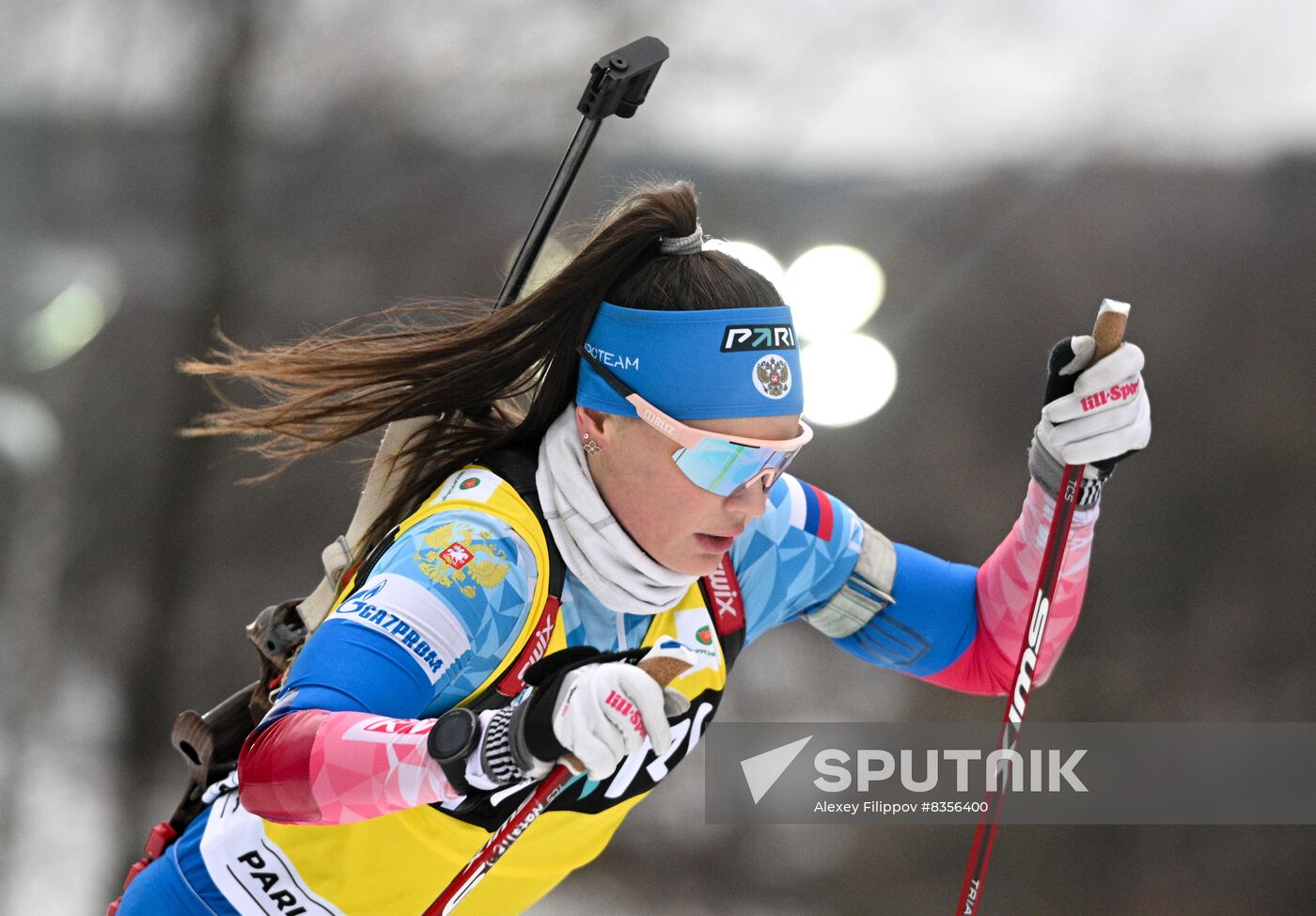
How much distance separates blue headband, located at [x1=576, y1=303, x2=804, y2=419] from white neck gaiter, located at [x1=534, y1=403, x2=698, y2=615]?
0.09 meters

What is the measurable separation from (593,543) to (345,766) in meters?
0.41

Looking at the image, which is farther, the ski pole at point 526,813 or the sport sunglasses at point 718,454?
the sport sunglasses at point 718,454

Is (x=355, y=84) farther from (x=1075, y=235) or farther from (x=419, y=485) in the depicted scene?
(x=419, y=485)

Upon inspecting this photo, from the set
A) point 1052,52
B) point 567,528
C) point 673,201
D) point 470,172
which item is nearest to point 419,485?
point 567,528

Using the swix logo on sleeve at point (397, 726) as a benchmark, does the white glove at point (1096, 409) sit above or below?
above

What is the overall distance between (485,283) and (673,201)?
3117 millimetres

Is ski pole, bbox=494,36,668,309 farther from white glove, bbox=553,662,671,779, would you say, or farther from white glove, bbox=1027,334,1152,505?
white glove, bbox=553,662,671,779

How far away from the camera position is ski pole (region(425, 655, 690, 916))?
3.35 feet

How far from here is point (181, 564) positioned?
15.2 feet

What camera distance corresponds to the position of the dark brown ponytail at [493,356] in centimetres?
142

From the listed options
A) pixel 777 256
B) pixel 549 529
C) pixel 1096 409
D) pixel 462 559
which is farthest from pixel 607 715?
pixel 777 256

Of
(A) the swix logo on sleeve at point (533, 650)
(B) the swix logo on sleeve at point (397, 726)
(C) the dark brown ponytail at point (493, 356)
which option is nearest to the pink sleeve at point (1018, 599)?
(C) the dark brown ponytail at point (493, 356)

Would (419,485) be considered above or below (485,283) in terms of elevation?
below

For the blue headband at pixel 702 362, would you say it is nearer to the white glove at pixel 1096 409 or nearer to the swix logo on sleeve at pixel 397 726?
the white glove at pixel 1096 409
